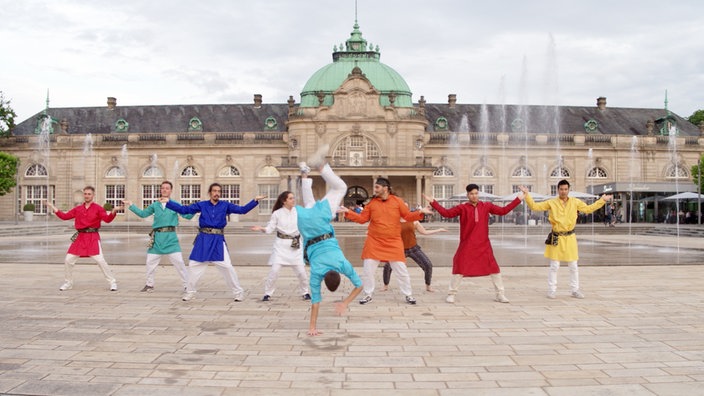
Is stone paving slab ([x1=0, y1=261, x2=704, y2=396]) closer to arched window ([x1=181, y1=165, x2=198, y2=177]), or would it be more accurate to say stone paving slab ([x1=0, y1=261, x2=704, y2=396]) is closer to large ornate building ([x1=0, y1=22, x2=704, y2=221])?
large ornate building ([x1=0, y1=22, x2=704, y2=221])

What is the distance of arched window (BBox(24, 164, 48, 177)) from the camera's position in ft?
182

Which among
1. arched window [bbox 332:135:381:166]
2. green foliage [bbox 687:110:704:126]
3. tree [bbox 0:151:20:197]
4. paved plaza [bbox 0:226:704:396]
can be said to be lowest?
paved plaza [bbox 0:226:704:396]

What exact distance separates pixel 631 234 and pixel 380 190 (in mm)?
29623

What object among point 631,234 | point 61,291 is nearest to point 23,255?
point 61,291

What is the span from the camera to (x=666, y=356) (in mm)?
6504

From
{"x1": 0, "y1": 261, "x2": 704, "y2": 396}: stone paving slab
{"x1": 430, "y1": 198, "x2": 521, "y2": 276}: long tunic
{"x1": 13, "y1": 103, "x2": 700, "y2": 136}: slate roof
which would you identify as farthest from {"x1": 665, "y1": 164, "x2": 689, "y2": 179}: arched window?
{"x1": 430, "y1": 198, "x2": 521, "y2": 276}: long tunic

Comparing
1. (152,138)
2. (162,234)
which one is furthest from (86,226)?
(152,138)

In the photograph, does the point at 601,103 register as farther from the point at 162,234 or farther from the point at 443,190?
the point at 162,234

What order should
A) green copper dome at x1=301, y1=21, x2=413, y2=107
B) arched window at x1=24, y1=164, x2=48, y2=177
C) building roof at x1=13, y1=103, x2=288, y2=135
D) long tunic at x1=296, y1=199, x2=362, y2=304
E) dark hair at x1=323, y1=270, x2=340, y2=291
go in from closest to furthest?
dark hair at x1=323, y1=270, x2=340, y2=291
long tunic at x1=296, y1=199, x2=362, y2=304
green copper dome at x1=301, y1=21, x2=413, y2=107
arched window at x1=24, y1=164, x2=48, y2=177
building roof at x1=13, y1=103, x2=288, y2=135

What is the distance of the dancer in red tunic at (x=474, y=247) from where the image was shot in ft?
32.5

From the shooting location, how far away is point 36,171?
183 feet

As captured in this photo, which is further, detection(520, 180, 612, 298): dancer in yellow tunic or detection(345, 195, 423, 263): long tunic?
detection(520, 180, 612, 298): dancer in yellow tunic

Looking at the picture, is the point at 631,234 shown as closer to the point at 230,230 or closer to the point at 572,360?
the point at 230,230

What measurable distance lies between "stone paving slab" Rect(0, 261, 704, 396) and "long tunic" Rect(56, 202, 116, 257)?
2.25 feet
